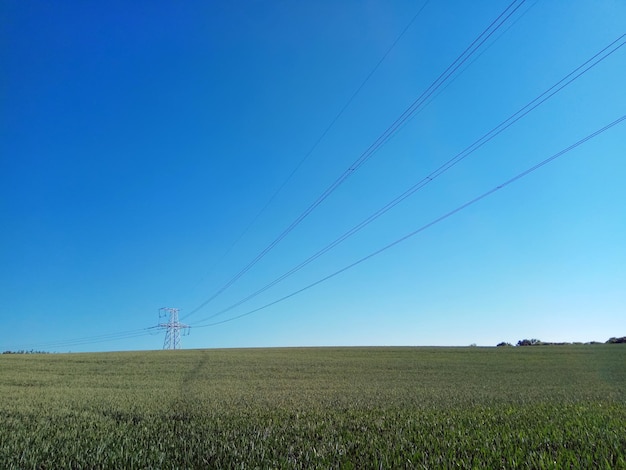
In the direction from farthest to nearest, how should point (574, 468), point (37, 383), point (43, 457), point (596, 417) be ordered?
point (37, 383), point (596, 417), point (43, 457), point (574, 468)

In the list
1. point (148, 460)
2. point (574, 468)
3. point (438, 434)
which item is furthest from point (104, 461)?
point (574, 468)

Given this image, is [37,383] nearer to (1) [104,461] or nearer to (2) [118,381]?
(2) [118,381]

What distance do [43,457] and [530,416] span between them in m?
13.0

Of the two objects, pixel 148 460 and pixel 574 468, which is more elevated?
pixel 148 460

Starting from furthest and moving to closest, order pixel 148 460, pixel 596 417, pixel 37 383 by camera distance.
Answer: pixel 37 383 → pixel 596 417 → pixel 148 460

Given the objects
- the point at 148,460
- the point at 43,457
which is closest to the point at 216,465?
the point at 148,460

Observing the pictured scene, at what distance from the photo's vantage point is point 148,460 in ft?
24.1

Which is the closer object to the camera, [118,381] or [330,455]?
[330,455]

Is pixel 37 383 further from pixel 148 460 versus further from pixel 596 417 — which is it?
pixel 596 417

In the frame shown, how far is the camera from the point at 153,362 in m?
44.3

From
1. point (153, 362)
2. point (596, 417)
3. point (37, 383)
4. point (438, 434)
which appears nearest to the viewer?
point (438, 434)

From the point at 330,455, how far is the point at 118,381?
26234mm

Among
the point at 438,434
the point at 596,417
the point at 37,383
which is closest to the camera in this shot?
the point at 438,434

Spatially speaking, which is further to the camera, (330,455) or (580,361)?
(580,361)
